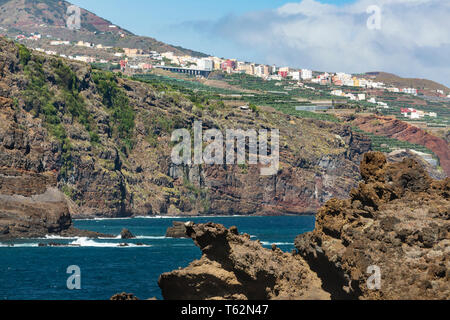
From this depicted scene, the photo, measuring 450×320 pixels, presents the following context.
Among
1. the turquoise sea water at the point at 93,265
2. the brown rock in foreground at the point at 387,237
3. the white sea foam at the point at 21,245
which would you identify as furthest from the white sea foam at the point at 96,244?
the brown rock in foreground at the point at 387,237

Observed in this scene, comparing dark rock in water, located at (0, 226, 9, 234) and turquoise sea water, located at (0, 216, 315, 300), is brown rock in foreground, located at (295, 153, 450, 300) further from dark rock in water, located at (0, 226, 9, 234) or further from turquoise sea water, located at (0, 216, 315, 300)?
dark rock in water, located at (0, 226, 9, 234)

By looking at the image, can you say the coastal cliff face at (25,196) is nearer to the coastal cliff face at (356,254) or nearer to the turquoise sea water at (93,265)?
the turquoise sea water at (93,265)

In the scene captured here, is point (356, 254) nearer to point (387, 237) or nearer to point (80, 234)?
point (387, 237)

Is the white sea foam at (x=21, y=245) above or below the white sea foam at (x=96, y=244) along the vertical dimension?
above

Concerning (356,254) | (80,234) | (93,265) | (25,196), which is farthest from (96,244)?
(356,254)

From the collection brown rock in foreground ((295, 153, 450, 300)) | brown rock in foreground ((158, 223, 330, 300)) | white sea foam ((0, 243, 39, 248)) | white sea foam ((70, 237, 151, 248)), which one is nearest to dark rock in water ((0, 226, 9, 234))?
white sea foam ((0, 243, 39, 248))
